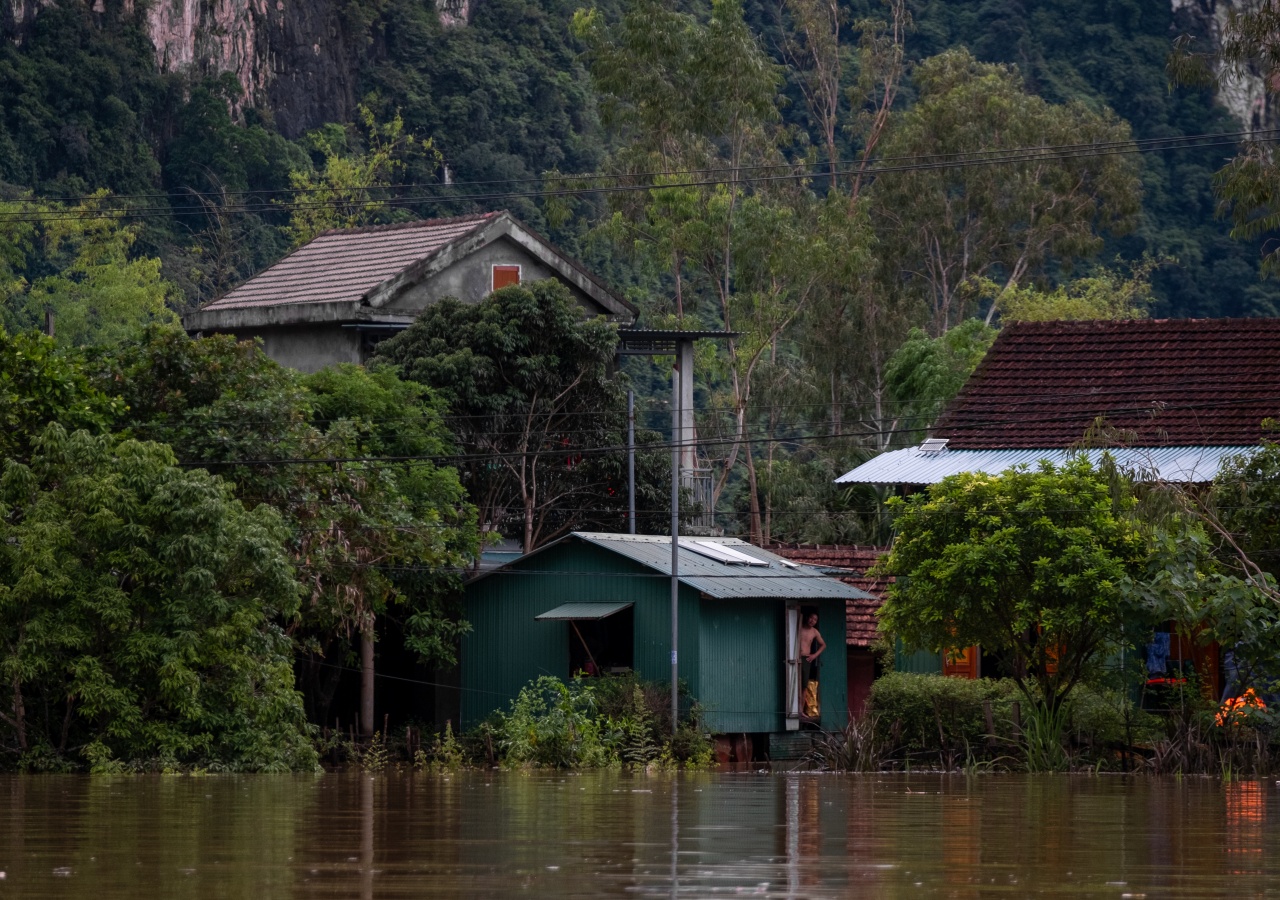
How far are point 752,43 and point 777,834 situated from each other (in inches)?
1766

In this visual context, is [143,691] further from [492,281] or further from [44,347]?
[492,281]

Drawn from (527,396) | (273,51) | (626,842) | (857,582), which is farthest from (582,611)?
(273,51)

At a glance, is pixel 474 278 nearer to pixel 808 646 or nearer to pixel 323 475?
pixel 808 646

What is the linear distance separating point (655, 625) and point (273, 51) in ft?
177

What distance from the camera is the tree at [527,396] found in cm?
3647

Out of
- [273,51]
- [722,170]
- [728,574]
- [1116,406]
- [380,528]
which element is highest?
[273,51]

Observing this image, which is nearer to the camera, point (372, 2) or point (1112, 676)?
point (1112, 676)

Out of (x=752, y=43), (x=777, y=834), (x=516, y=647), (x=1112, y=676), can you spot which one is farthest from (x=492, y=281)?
(x=777, y=834)

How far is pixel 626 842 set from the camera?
11195 millimetres

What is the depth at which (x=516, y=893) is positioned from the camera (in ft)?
27.1

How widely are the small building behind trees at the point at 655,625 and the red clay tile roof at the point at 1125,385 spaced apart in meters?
3.83

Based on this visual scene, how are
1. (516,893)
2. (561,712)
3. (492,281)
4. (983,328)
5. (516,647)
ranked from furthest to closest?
(983,328) < (492,281) < (516,647) < (561,712) < (516,893)

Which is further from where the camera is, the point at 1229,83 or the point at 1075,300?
the point at 1229,83

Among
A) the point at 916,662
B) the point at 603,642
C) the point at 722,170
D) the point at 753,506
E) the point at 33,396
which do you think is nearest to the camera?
the point at 33,396
